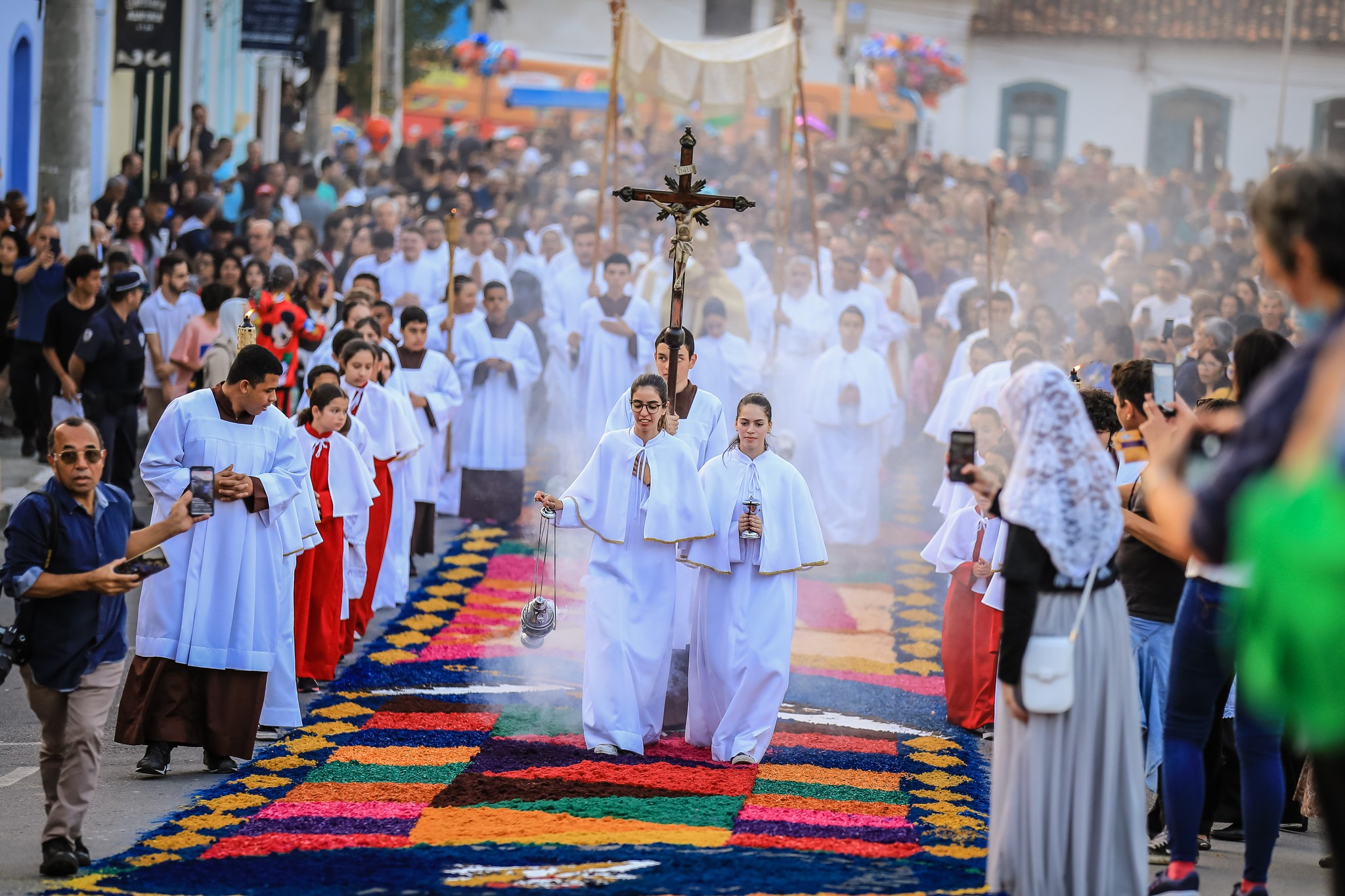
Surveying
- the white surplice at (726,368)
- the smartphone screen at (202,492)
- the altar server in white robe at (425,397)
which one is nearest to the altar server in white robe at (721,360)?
the white surplice at (726,368)

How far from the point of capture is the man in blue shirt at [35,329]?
47.1ft

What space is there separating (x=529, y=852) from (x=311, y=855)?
2.65 ft

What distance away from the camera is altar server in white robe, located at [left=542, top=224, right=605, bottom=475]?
16.7 m

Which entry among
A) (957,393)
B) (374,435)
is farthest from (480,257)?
(374,435)

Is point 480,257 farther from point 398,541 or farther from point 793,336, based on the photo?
point 398,541

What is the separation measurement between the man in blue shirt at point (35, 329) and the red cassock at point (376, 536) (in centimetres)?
410

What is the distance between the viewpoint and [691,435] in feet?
32.4

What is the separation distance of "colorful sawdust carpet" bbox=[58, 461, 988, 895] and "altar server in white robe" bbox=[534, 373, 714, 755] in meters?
0.27

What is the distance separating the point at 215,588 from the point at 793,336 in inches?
379

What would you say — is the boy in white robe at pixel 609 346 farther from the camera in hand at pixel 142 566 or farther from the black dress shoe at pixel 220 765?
the camera in hand at pixel 142 566

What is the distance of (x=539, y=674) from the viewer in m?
10.5

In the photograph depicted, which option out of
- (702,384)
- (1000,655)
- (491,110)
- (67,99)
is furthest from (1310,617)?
(491,110)

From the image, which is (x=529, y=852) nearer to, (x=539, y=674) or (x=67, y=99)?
(x=539, y=674)

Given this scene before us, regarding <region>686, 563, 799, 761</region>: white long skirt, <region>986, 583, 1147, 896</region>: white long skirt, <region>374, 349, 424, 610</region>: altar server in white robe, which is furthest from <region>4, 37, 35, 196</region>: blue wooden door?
<region>986, 583, 1147, 896</region>: white long skirt
